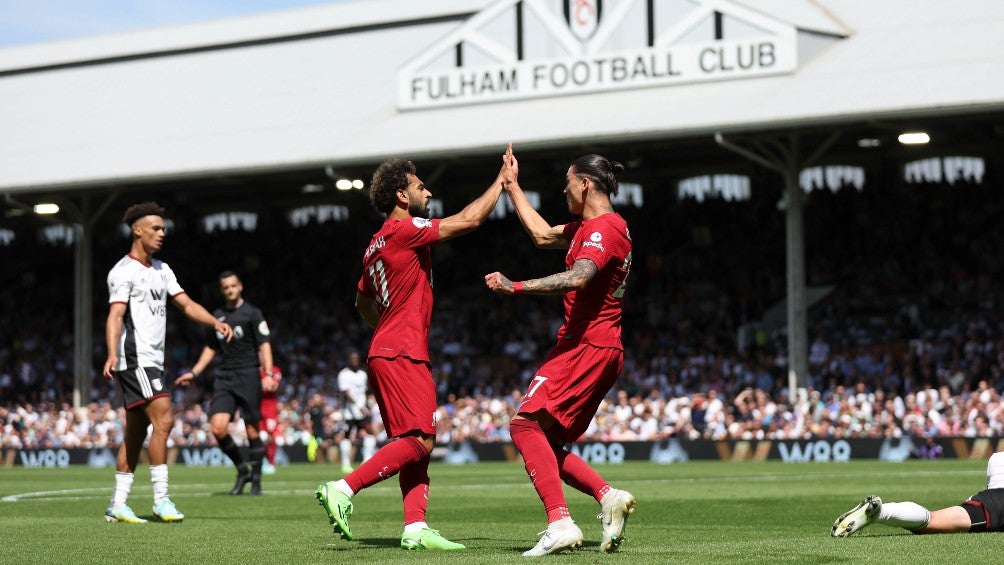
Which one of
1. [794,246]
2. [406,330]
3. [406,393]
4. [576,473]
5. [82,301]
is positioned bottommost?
[576,473]

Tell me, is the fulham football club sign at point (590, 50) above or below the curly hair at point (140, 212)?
above

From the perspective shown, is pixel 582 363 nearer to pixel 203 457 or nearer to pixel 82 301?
pixel 203 457

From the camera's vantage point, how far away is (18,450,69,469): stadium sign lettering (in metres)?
34.4

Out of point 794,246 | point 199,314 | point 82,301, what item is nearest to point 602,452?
point 794,246

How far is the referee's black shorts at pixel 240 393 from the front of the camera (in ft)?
53.2

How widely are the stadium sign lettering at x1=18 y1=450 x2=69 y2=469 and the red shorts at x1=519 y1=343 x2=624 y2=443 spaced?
27483 millimetres

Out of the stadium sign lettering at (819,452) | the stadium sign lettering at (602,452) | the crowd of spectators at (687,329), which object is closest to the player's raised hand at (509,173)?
the stadium sign lettering at (819,452)

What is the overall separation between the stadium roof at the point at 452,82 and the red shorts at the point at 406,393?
20.1 meters

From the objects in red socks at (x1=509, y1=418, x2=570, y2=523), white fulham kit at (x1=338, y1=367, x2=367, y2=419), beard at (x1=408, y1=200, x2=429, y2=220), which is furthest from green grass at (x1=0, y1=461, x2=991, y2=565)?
white fulham kit at (x1=338, y1=367, x2=367, y2=419)

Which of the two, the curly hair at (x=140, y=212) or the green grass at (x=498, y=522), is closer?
the green grass at (x=498, y=522)

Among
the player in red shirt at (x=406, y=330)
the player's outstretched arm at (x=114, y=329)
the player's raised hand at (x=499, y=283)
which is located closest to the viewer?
the player's raised hand at (x=499, y=283)

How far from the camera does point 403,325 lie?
9.00 m

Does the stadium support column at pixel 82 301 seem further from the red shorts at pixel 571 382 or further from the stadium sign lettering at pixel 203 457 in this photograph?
the red shorts at pixel 571 382

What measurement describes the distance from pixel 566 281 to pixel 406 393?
4.48ft
